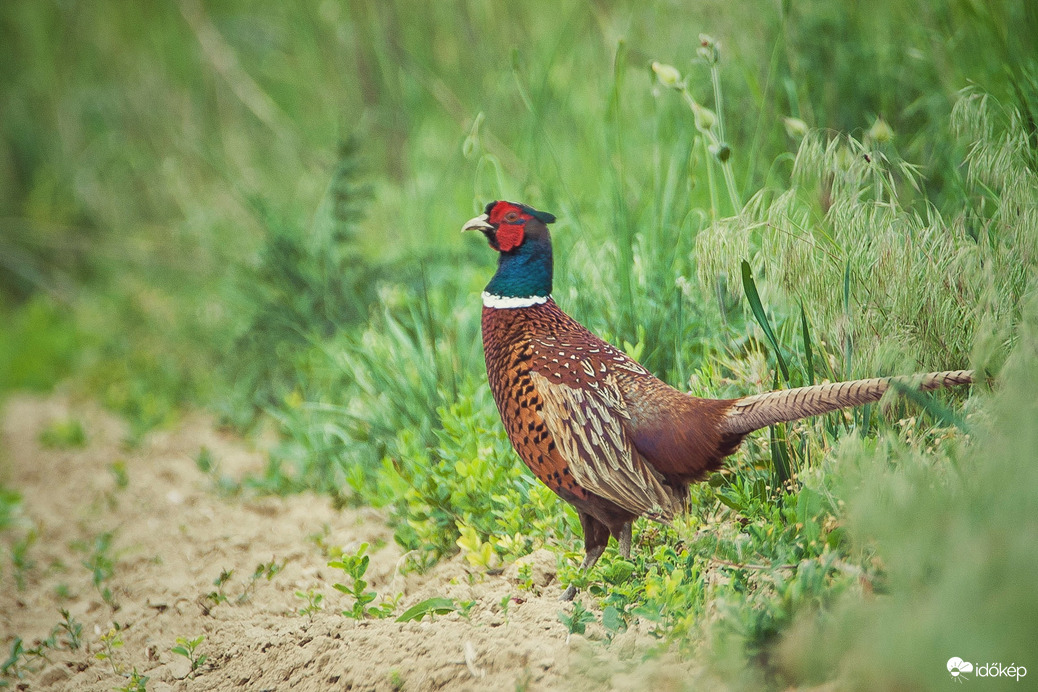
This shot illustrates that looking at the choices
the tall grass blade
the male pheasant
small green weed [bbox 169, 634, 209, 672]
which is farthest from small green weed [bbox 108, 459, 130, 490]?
the tall grass blade

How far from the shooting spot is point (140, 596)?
9.47 ft

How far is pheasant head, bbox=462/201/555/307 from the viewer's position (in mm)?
2354

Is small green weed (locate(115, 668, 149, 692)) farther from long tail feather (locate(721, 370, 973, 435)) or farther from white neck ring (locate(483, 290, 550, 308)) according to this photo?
long tail feather (locate(721, 370, 973, 435))

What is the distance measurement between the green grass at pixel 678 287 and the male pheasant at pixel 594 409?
0.52 ft

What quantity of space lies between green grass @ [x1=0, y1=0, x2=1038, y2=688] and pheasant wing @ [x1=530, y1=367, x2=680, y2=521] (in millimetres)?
136

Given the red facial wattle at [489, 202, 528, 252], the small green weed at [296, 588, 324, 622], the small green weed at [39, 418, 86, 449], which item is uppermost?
the red facial wattle at [489, 202, 528, 252]

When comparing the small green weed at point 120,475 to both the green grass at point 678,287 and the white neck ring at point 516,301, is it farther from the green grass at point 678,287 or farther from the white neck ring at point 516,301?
the white neck ring at point 516,301

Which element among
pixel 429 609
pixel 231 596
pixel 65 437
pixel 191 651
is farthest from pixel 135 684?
pixel 65 437

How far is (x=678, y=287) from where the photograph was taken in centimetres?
269

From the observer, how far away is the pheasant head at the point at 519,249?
92.7 inches

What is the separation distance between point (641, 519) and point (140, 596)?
1.88 meters

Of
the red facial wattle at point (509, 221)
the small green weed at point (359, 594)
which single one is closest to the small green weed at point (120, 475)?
the small green weed at point (359, 594)

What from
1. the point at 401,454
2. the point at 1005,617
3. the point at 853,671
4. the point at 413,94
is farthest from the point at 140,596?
the point at 413,94

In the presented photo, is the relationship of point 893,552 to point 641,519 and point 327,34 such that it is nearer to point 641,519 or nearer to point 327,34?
point 641,519
